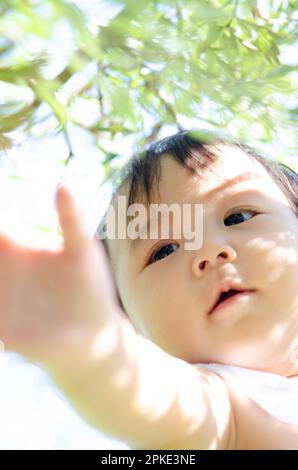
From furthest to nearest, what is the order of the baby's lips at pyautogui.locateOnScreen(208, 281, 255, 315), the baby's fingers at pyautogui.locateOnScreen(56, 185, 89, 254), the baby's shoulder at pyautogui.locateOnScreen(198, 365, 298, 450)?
the baby's lips at pyautogui.locateOnScreen(208, 281, 255, 315), the baby's shoulder at pyautogui.locateOnScreen(198, 365, 298, 450), the baby's fingers at pyautogui.locateOnScreen(56, 185, 89, 254)

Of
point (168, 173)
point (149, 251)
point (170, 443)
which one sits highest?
point (168, 173)

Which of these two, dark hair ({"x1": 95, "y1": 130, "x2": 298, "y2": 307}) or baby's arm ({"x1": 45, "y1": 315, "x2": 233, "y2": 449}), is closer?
baby's arm ({"x1": 45, "y1": 315, "x2": 233, "y2": 449})

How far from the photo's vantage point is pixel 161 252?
0.98 metres

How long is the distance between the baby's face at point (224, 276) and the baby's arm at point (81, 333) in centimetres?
28

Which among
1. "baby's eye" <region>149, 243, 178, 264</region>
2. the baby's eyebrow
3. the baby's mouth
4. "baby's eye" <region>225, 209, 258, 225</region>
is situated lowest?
the baby's mouth

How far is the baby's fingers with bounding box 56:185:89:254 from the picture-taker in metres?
0.46

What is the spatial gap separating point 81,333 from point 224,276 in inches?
15.4

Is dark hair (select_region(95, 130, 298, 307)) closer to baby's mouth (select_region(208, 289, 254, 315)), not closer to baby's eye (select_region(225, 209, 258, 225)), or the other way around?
baby's eye (select_region(225, 209, 258, 225))

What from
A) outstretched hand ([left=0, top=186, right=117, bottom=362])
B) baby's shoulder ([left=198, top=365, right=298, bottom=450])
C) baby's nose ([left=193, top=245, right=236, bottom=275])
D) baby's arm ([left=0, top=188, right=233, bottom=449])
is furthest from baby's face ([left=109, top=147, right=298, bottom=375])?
outstretched hand ([left=0, top=186, right=117, bottom=362])

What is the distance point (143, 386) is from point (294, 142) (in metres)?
0.37

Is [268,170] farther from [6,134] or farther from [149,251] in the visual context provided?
[6,134]

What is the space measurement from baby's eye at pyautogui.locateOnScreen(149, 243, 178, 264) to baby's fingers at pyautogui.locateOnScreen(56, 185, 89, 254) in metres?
0.49

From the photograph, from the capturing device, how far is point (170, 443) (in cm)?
62
